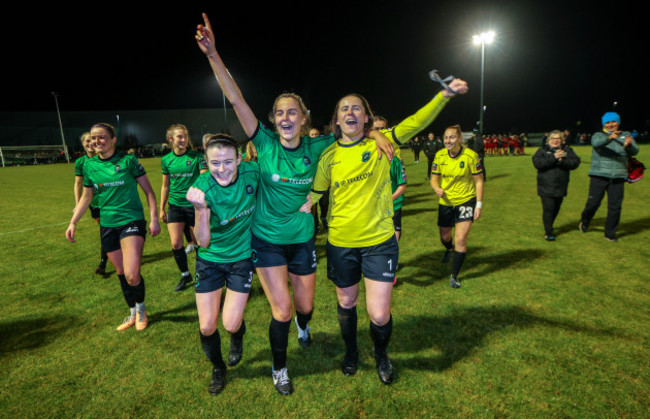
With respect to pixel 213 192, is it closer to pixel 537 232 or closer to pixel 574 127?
pixel 537 232

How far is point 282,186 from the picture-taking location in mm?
3004

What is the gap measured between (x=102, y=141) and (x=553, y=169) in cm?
821

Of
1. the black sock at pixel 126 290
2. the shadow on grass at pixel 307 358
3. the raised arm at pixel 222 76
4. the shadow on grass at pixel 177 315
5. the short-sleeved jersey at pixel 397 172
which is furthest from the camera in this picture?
the short-sleeved jersey at pixel 397 172

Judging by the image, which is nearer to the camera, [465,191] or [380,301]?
[380,301]

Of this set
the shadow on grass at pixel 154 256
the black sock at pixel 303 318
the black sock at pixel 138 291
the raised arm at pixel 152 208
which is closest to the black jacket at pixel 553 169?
the black sock at pixel 303 318

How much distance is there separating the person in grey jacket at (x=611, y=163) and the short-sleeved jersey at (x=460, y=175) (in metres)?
3.75

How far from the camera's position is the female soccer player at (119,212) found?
4.04m

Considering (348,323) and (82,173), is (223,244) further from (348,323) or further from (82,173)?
(82,173)

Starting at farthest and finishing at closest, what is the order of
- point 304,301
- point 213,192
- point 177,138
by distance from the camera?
point 177,138, point 304,301, point 213,192

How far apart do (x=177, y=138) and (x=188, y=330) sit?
3150 mm

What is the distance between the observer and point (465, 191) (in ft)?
16.8

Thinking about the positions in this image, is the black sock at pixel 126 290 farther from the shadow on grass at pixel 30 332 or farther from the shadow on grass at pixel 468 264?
the shadow on grass at pixel 468 264

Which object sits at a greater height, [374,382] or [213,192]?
[213,192]

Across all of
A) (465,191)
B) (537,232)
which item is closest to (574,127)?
(537,232)
